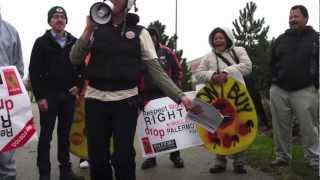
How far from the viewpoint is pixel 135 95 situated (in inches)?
185

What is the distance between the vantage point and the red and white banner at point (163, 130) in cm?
680

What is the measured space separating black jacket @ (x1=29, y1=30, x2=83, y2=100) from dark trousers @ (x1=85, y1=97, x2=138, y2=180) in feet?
6.09

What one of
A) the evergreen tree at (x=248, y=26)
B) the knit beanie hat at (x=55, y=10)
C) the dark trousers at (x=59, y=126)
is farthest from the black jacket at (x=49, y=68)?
the evergreen tree at (x=248, y=26)

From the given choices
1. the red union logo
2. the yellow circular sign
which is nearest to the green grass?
the yellow circular sign

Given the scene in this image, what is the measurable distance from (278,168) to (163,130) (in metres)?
1.57

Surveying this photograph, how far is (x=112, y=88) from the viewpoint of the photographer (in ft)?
15.1

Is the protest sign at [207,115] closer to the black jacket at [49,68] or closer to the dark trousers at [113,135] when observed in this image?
the dark trousers at [113,135]

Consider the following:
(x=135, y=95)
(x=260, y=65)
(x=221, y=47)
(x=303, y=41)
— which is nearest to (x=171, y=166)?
(x=221, y=47)

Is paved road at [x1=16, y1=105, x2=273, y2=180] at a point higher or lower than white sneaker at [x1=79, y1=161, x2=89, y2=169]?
lower

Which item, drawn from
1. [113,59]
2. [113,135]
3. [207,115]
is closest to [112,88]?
[113,59]

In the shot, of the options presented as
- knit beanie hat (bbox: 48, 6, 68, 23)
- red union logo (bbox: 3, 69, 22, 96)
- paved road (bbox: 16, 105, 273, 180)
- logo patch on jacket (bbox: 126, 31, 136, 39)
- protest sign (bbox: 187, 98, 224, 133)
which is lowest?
paved road (bbox: 16, 105, 273, 180)

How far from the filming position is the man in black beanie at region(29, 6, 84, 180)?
641cm

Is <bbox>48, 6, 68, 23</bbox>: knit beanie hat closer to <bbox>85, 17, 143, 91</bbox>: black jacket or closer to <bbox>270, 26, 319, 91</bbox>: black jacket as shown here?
<bbox>85, 17, 143, 91</bbox>: black jacket

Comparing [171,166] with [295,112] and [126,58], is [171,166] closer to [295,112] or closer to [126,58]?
[295,112]
